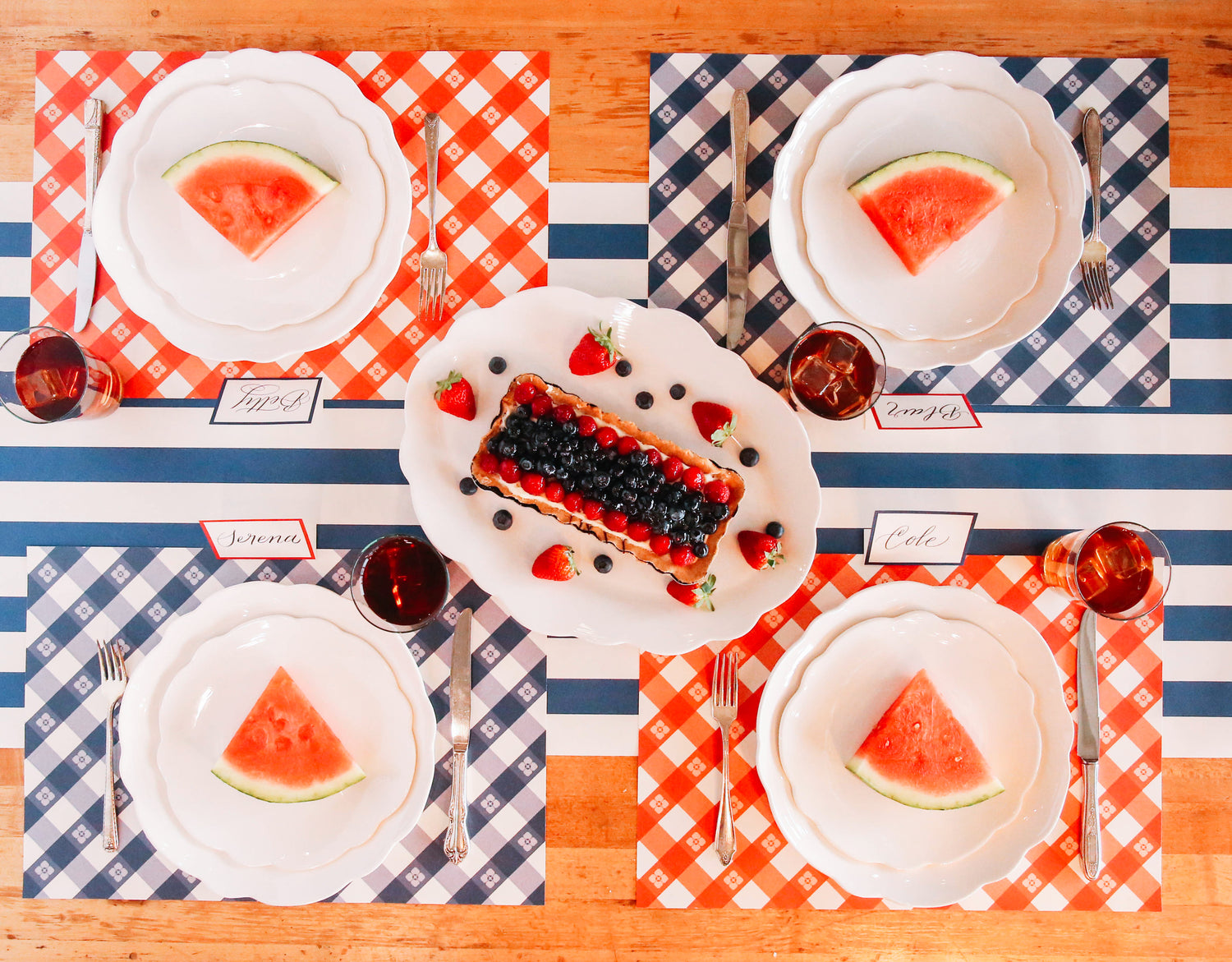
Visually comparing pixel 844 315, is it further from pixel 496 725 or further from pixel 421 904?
pixel 421 904

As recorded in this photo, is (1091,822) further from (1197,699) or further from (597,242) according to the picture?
(597,242)

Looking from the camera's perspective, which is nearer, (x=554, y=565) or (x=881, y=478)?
(x=554, y=565)

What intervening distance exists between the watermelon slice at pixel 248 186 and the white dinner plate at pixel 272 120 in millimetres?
130

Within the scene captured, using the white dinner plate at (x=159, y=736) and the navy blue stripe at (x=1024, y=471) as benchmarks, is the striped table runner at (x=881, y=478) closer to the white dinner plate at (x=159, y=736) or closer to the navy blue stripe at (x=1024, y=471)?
the navy blue stripe at (x=1024, y=471)

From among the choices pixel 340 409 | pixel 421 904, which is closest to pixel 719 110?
pixel 340 409

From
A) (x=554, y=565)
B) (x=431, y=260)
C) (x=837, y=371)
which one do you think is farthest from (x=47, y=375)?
(x=837, y=371)

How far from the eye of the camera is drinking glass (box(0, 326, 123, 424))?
5.98 ft

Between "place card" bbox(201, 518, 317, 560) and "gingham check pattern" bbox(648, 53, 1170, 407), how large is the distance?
1075mm

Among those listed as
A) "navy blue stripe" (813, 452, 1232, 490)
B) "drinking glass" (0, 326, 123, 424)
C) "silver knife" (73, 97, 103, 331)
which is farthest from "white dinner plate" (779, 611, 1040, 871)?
"silver knife" (73, 97, 103, 331)

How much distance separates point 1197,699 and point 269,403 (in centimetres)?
246

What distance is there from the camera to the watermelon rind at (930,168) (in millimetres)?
1793

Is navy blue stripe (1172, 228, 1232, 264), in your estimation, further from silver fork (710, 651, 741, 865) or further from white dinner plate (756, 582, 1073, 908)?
silver fork (710, 651, 741, 865)

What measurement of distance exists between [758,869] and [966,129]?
6.23ft

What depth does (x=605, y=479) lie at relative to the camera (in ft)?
5.81
